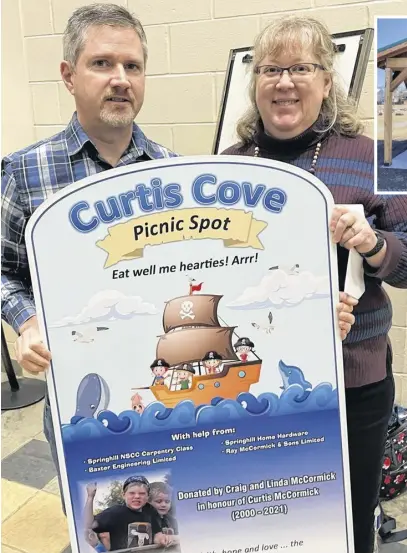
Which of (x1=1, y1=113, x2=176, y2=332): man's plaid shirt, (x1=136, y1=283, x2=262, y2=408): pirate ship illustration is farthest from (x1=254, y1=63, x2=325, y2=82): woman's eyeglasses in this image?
(x1=136, y1=283, x2=262, y2=408): pirate ship illustration

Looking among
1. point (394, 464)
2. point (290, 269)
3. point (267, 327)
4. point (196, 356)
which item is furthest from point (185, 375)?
point (394, 464)

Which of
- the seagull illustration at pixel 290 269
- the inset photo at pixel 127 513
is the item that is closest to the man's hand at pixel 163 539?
the inset photo at pixel 127 513

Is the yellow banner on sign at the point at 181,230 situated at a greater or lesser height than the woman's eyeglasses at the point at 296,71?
lesser

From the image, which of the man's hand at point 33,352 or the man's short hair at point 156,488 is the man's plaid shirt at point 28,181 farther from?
the man's short hair at point 156,488

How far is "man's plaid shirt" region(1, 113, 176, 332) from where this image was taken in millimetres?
1123

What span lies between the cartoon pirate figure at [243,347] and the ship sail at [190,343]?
23 mm

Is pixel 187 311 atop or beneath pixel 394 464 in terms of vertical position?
atop

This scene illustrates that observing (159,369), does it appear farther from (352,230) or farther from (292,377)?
(352,230)

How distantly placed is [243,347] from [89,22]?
74 centimetres

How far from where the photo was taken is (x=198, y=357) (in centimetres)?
103

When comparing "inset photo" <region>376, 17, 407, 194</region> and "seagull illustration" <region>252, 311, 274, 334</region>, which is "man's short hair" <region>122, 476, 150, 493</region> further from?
"inset photo" <region>376, 17, 407, 194</region>

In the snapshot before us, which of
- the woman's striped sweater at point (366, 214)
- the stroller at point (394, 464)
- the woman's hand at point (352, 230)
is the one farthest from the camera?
the stroller at point (394, 464)

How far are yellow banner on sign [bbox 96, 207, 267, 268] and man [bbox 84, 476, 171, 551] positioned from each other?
45 cm

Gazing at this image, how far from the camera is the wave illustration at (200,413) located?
1.04 meters
